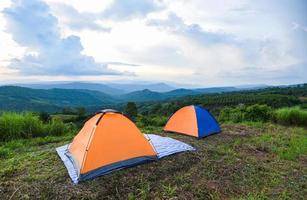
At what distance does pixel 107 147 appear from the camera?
4848 millimetres

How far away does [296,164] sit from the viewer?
5637 mm

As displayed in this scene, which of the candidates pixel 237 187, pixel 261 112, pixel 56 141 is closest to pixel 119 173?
pixel 237 187

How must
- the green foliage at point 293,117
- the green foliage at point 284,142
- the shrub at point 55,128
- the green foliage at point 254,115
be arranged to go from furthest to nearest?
the green foliage at point 254,115 < the green foliage at point 293,117 < the shrub at point 55,128 < the green foliage at point 284,142

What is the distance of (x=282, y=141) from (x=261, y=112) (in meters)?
4.17

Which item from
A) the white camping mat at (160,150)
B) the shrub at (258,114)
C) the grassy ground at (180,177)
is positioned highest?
the shrub at (258,114)

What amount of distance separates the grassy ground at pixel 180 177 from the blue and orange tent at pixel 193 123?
112cm

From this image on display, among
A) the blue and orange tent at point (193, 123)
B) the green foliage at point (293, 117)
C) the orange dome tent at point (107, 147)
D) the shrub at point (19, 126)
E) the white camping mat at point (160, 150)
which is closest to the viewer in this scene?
the orange dome tent at point (107, 147)

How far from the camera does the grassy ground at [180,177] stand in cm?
395

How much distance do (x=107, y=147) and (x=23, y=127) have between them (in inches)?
168

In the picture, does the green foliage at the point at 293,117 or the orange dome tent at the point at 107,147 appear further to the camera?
the green foliage at the point at 293,117

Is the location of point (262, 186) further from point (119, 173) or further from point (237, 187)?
point (119, 173)

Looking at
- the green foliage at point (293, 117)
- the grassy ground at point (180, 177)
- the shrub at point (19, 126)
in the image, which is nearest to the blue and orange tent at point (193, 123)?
the grassy ground at point (180, 177)

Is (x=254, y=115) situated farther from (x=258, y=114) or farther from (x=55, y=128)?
(x=55, y=128)

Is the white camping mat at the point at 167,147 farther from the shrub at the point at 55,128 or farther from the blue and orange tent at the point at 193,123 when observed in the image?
the shrub at the point at 55,128
